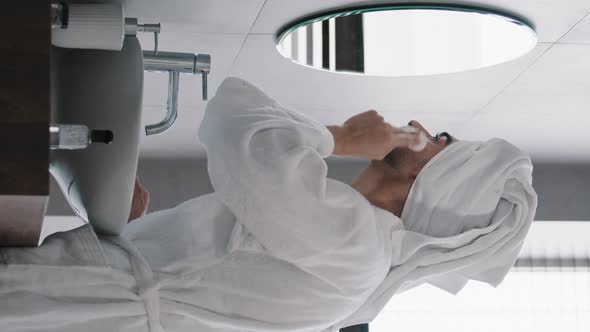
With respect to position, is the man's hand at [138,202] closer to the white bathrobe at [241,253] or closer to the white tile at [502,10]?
the white bathrobe at [241,253]

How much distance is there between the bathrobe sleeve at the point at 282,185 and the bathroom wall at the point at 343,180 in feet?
7.16

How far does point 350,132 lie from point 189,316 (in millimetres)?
419

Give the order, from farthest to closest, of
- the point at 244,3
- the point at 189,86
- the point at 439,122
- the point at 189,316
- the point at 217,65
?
the point at 439,122 → the point at 189,86 → the point at 217,65 → the point at 244,3 → the point at 189,316

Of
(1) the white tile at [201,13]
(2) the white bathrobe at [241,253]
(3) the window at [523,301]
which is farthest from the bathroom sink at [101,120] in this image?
(3) the window at [523,301]

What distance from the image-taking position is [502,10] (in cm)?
233

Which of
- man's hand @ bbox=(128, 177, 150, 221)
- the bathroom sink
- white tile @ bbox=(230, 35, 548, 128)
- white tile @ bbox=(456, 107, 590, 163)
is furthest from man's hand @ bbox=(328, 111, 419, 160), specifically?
white tile @ bbox=(456, 107, 590, 163)

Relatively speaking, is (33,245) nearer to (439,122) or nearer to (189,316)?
(189,316)

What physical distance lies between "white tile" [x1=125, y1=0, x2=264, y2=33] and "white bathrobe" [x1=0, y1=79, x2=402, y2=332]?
2.84 ft

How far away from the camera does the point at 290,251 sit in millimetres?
1368

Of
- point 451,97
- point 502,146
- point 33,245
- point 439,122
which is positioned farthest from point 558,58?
point 33,245

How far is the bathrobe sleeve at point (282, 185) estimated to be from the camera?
134 cm

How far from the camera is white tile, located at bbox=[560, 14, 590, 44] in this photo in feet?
7.84

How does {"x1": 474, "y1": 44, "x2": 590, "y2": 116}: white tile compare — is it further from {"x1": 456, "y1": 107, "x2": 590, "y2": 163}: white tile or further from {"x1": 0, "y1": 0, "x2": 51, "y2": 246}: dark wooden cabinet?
{"x1": 0, "y1": 0, "x2": 51, "y2": 246}: dark wooden cabinet

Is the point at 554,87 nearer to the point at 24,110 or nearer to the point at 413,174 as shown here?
the point at 413,174
